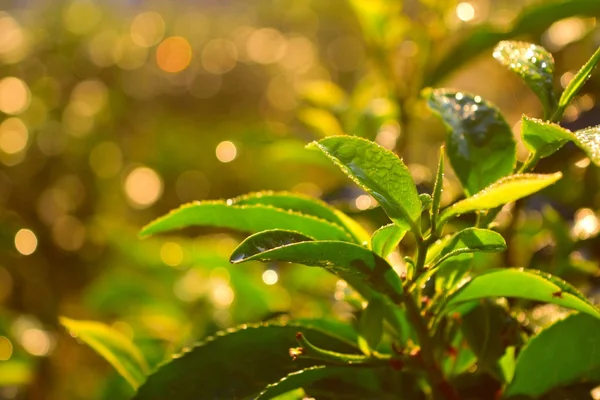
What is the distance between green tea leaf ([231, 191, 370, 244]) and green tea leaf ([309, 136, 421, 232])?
132mm

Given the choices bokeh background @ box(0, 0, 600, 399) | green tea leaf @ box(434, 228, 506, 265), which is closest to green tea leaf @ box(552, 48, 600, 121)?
green tea leaf @ box(434, 228, 506, 265)

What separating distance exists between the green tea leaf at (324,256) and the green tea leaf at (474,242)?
0.04 metres

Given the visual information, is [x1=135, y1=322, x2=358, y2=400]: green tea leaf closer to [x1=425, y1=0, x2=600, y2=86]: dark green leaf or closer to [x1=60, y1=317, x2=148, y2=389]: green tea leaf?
[x1=60, y1=317, x2=148, y2=389]: green tea leaf

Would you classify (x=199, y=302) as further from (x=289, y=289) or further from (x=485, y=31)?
(x=485, y=31)

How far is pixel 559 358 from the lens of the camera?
64 cm

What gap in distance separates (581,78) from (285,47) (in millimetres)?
3128

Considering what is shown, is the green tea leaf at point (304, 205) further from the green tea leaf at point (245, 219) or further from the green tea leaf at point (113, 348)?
the green tea leaf at point (113, 348)

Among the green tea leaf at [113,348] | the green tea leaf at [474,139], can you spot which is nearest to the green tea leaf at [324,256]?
the green tea leaf at [474,139]

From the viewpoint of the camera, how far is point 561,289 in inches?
21.1

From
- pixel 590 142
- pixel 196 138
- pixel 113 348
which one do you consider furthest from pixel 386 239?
pixel 196 138

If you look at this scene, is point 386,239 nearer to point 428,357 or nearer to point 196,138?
point 428,357

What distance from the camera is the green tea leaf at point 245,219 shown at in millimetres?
584

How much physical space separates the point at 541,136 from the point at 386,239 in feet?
0.47

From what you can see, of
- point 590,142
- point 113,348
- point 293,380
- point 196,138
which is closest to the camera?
point 590,142
